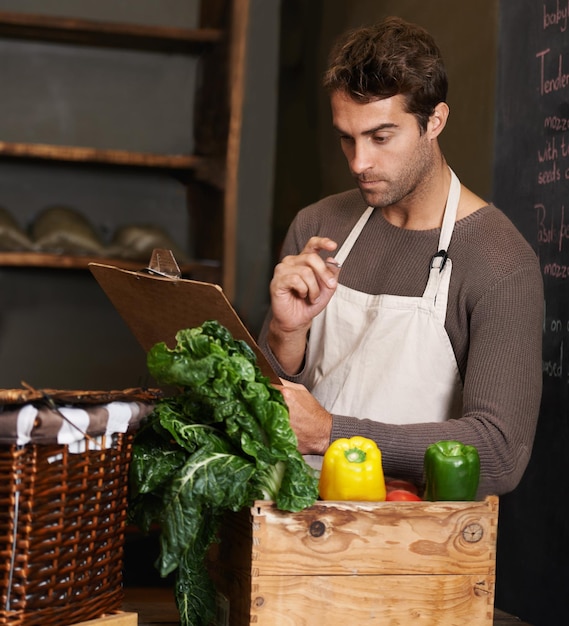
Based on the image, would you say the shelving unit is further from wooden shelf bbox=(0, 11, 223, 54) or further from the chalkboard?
the chalkboard

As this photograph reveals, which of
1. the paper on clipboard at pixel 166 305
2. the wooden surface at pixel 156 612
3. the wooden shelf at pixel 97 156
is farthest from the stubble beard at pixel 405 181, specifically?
the wooden shelf at pixel 97 156

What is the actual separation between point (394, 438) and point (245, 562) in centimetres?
45

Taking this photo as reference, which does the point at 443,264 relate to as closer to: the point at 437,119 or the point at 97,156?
the point at 437,119

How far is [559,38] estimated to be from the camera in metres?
2.24

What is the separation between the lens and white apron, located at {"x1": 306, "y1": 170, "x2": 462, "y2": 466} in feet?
6.36

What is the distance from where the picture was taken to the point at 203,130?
3762 mm

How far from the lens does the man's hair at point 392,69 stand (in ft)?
6.28

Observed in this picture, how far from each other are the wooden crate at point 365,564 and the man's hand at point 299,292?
0.60 meters

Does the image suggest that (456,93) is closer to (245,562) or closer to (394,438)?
(394,438)

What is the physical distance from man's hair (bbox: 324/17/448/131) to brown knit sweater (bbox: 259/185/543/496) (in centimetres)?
28

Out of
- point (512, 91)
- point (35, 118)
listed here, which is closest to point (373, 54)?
point (512, 91)

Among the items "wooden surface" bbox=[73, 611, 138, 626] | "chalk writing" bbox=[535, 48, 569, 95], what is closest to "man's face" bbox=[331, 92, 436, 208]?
"chalk writing" bbox=[535, 48, 569, 95]

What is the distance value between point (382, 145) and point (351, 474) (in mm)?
839

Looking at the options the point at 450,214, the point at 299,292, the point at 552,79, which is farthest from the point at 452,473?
the point at 552,79
